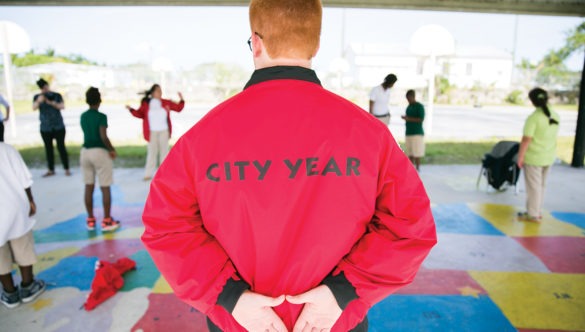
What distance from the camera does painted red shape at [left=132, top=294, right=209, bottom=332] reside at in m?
2.99

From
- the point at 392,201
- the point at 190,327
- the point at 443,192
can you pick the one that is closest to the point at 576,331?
the point at 392,201

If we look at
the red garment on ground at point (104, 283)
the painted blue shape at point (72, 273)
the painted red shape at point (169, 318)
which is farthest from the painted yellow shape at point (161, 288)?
the painted blue shape at point (72, 273)

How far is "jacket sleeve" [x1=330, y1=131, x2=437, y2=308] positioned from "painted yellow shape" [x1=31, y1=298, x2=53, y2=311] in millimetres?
3145

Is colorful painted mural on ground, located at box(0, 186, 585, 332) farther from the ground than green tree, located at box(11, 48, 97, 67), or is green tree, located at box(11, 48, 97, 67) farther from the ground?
green tree, located at box(11, 48, 97, 67)

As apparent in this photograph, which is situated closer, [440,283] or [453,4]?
[440,283]

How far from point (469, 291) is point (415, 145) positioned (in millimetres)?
4869

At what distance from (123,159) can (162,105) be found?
3.05m

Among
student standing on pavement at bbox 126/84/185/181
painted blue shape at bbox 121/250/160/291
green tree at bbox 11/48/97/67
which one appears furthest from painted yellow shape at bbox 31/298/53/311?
green tree at bbox 11/48/97/67

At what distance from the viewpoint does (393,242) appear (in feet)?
3.97

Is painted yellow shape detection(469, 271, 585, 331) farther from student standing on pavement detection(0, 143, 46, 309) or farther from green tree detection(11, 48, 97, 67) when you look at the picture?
green tree detection(11, 48, 97, 67)

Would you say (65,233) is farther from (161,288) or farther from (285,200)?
(285,200)

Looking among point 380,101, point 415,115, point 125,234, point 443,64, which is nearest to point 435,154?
point 415,115

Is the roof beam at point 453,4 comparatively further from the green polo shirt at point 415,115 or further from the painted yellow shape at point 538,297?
the painted yellow shape at point 538,297

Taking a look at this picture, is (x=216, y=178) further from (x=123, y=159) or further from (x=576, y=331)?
(x=123, y=159)
